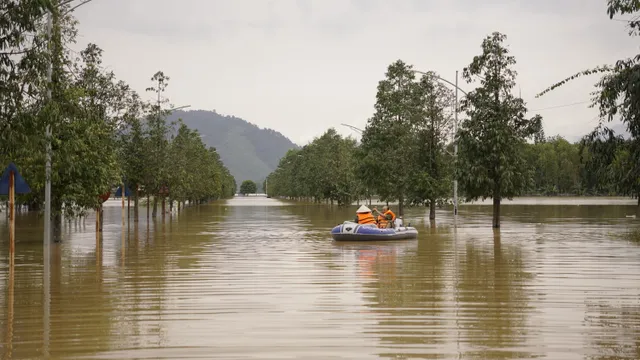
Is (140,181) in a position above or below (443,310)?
above

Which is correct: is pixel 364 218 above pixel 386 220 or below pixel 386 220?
above

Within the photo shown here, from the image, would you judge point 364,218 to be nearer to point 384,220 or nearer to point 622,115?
point 384,220

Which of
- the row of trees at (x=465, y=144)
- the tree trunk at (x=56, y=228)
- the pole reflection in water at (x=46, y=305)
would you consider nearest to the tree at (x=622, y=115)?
the row of trees at (x=465, y=144)

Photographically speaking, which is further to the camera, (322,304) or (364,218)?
(364,218)

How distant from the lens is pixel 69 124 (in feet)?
83.1

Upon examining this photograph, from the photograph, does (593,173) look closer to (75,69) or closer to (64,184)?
(64,184)

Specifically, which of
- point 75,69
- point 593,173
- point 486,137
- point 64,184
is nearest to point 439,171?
point 486,137

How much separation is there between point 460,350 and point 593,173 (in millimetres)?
7662

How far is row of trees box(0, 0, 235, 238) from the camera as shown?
13.8 metres

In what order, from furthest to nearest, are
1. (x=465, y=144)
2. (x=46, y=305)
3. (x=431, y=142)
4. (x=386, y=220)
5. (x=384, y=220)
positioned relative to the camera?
1. (x=431, y=142)
2. (x=465, y=144)
3. (x=386, y=220)
4. (x=384, y=220)
5. (x=46, y=305)

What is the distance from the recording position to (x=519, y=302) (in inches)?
520

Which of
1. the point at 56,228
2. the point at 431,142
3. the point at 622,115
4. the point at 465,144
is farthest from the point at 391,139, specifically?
the point at 622,115

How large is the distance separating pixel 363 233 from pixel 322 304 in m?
15.9

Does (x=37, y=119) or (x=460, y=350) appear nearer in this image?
(x=460, y=350)
